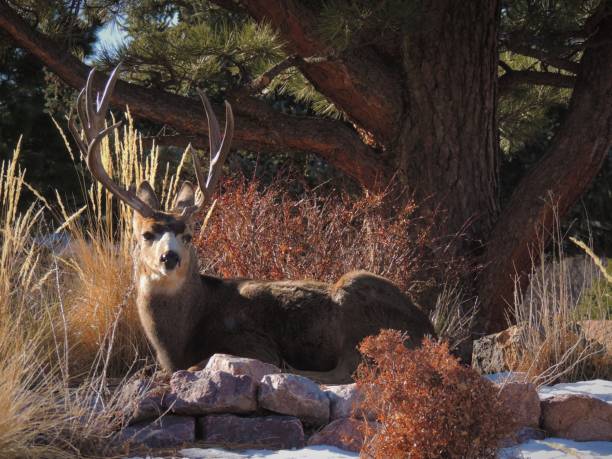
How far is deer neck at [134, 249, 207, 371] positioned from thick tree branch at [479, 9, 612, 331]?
3.23m

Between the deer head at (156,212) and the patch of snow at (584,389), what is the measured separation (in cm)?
230

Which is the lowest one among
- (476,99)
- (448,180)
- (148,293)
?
(148,293)

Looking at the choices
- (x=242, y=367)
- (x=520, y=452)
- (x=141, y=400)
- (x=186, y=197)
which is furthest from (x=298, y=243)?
(x=520, y=452)

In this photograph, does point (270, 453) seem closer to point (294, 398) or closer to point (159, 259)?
point (294, 398)

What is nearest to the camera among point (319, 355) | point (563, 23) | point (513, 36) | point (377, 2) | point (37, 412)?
point (37, 412)

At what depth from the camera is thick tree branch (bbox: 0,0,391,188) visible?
8.12m

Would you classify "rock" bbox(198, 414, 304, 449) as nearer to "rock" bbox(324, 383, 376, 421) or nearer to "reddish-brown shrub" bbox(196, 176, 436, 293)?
"rock" bbox(324, 383, 376, 421)

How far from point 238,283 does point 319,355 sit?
755 mm

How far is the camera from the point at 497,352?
6.42m

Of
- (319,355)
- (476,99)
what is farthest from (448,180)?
(319,355)

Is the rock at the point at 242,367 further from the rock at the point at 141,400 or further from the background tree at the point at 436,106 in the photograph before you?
the background tree at the point at 436,106

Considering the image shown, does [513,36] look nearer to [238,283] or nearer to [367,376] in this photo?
[238,283]

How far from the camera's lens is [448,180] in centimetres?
859

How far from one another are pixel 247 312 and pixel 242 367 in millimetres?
959
